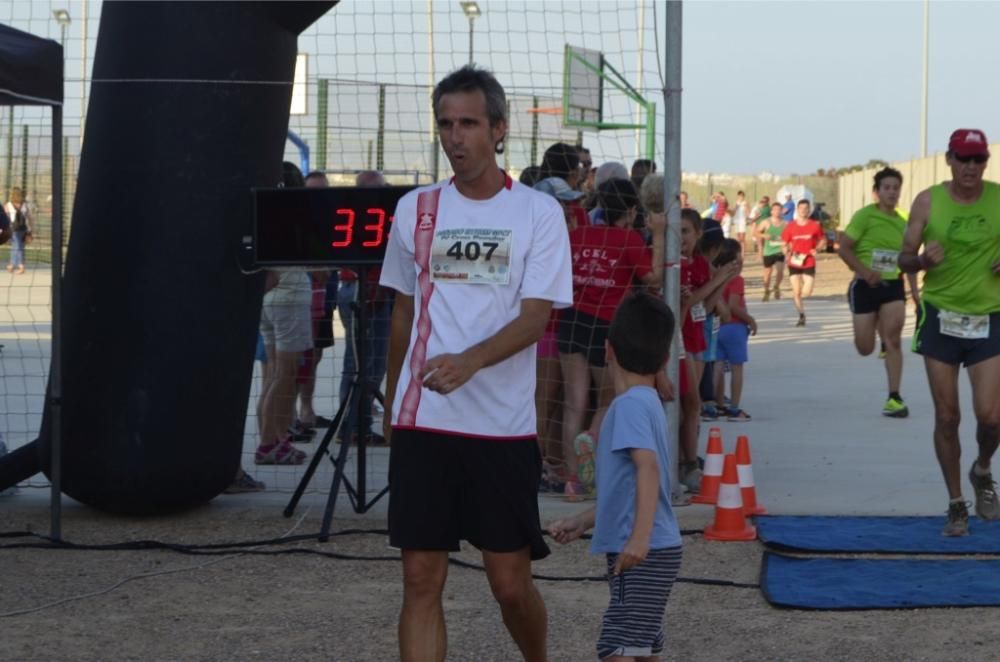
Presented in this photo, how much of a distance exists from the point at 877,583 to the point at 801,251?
16540 mm

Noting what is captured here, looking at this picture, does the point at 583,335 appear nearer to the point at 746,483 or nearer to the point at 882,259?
the point at 746,483

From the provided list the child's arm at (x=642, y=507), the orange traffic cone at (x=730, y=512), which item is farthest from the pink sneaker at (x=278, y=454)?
the child's arm at (x=642, y=507)

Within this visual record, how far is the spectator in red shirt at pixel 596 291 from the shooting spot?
8.23 metres

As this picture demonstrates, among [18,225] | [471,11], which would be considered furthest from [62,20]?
[18,225]

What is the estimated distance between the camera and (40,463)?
8.10m

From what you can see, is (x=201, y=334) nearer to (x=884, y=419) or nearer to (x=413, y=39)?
(x=413, y=39)

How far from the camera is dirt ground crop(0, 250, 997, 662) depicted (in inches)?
223

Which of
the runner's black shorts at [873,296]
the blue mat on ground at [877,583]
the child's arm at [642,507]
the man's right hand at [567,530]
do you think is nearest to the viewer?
the child's arm at [642,507]

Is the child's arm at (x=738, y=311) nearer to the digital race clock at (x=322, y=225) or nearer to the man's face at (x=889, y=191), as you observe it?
the man's face at (x=889, y=191)

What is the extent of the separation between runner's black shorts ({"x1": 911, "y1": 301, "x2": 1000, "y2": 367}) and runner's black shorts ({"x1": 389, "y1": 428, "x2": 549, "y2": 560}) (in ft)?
12.3

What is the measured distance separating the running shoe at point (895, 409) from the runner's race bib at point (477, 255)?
321 inches

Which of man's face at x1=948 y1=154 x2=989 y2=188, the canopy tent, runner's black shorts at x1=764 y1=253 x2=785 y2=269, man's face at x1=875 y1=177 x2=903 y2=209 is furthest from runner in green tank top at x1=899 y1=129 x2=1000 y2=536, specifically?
runner's black shorts at x1=764 y1=253 x2=785 y2=269

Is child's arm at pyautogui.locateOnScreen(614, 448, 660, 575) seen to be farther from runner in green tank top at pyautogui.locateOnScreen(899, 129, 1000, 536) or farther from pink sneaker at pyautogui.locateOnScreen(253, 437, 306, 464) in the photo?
pink sneaker at pyautogui.locateOnScreen(253, 437, 306, 464)

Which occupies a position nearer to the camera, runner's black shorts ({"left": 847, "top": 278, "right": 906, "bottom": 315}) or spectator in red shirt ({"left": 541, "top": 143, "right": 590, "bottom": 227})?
spectator in red shirt ({"left": 541, "top": 143, "right": 590, "bottom": 227})
